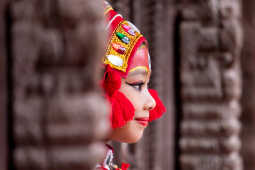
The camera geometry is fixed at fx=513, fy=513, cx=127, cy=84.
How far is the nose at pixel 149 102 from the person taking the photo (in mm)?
1499

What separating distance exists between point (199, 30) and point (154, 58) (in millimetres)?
286

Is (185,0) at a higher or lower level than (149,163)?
higher

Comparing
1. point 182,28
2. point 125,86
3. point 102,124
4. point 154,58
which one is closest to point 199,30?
point 182,28

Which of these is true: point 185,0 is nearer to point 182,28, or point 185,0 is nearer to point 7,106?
point 182,28

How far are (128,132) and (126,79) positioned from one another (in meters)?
0.15

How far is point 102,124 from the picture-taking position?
1.04m

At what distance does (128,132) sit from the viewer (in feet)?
4.88

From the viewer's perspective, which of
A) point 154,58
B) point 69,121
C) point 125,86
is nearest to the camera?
point 69,121

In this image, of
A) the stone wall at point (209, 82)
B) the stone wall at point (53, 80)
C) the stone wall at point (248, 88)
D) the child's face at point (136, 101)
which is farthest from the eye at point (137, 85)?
the stone wall at point (248, 88)

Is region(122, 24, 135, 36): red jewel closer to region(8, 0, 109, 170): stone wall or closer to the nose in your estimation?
the nose

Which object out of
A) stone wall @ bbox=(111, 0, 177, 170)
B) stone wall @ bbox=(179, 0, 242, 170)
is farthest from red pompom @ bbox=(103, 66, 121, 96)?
stone wall @ bbox=(179, 0, 242, 170)

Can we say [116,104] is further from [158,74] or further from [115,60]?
[158,74]

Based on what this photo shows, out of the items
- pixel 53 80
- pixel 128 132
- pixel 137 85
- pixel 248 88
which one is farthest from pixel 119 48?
pixel 248 88

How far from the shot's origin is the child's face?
1.48 m
